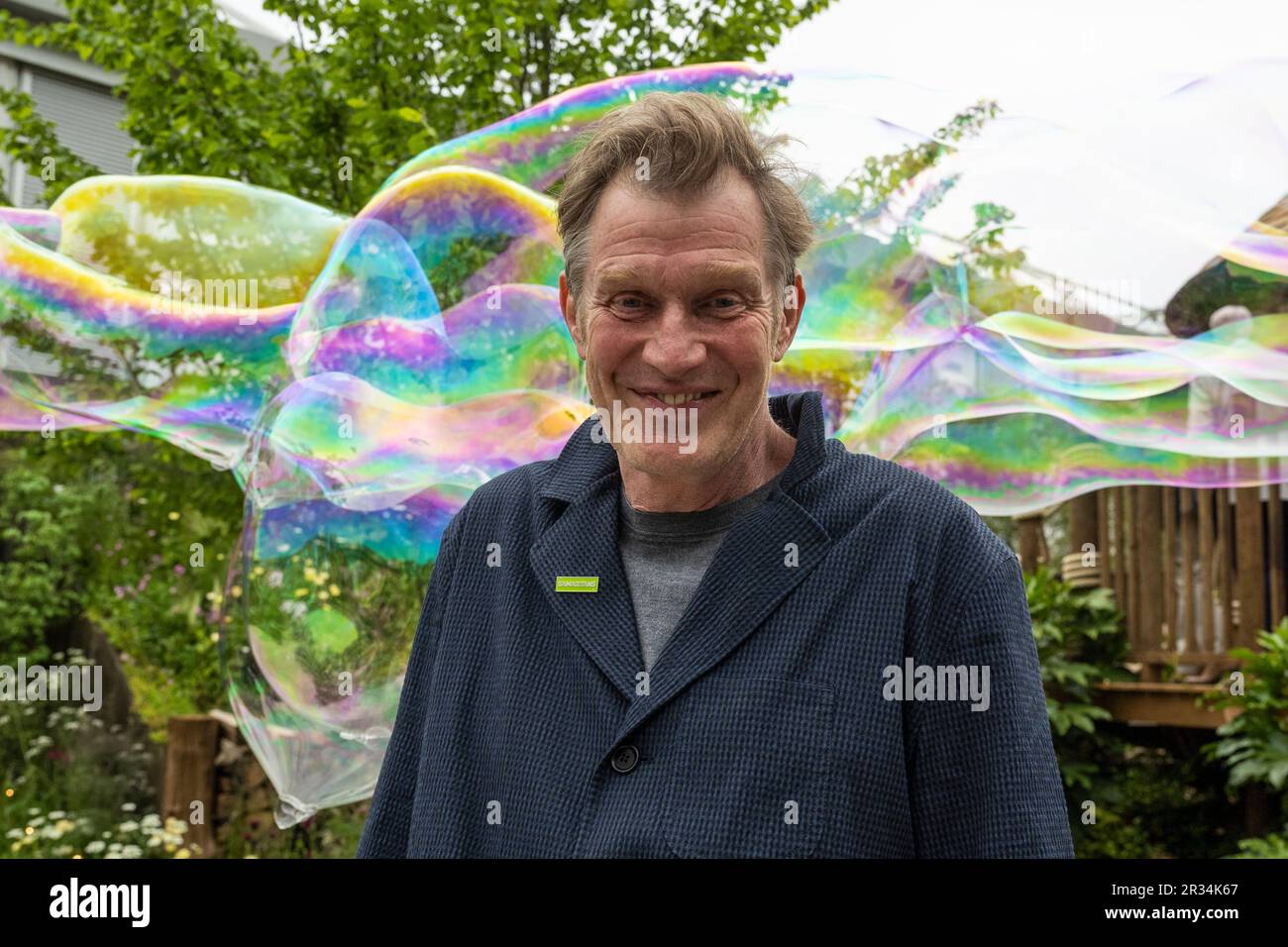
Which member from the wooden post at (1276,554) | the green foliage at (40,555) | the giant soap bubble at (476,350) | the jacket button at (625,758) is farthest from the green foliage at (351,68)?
the green foliage at (40,555)

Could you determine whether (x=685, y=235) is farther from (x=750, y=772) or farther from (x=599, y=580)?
(x=750, y=772)

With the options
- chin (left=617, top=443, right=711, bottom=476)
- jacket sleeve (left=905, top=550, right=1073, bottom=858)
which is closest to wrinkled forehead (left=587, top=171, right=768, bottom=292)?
chin (left=617, top=443, right=711, bottom=476)

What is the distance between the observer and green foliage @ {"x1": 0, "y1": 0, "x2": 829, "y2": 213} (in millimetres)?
5090

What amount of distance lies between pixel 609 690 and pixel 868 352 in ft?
8.08

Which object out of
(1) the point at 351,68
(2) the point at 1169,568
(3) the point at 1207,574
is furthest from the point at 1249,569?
(1) the point at 351,68

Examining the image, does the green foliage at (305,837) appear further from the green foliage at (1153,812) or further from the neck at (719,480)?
the neck at (719,480)

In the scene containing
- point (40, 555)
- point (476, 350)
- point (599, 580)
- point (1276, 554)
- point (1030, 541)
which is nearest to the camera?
point (599, 580)

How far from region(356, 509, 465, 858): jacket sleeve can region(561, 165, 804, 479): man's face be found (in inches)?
13.7

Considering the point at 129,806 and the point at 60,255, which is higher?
the point at 60,255

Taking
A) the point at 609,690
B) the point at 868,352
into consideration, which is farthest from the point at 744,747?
the point at 868,352

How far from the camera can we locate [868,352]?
3.77 metres

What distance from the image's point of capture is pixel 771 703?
1.42 meters

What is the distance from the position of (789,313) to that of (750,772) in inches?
26.3
